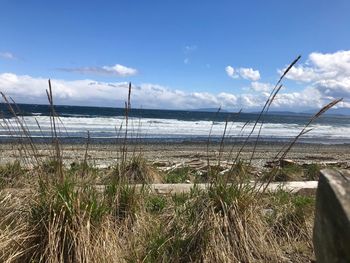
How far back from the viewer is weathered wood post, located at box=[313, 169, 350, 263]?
241cm

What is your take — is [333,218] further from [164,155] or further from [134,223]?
[164,155]

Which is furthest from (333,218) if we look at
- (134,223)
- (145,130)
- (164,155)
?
(145,130)

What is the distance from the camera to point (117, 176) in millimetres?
5387

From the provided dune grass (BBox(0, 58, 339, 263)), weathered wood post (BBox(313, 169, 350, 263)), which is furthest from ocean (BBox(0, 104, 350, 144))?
weathered wood post (BBox(313, 169, 350, 263))

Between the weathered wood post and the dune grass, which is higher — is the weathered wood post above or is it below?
above

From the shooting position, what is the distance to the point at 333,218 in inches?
98.4

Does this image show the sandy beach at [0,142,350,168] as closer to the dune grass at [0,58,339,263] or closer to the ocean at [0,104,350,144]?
the ocean at [0,104,350,144]

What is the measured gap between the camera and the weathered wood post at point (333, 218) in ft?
7.91

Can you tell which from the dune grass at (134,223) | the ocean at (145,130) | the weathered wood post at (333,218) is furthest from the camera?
the ocean at (145,130)

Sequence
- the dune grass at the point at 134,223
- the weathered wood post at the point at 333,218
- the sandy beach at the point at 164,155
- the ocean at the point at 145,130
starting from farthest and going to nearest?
the sandy beach at the point at 164,155
the ocean at the point at 145,130
the dune grass at the point at 134,223
the weathered wood post at the point at 333,218

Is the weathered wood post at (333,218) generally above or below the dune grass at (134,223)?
above

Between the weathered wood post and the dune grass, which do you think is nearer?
the weathered wood post

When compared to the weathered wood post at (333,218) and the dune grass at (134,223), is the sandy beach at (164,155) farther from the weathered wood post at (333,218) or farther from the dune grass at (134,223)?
the weathered wood post at (333,218)

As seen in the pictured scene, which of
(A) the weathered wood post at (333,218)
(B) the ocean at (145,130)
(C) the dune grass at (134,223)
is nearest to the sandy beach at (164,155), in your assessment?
(B) the ocean at (145,130)
